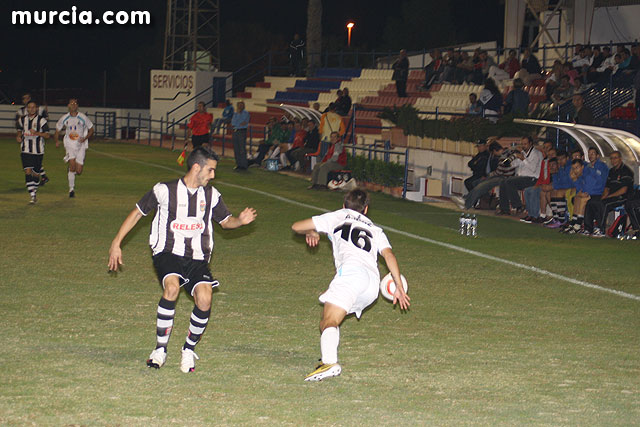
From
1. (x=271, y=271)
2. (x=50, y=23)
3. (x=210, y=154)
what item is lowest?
(x=271, y=271)

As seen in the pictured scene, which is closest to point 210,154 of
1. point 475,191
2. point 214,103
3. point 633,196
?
point 633,196

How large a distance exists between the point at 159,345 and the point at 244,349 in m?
0.95

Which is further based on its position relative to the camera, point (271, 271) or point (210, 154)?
point (271, 271)

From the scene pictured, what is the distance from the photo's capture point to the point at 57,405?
21.7ft

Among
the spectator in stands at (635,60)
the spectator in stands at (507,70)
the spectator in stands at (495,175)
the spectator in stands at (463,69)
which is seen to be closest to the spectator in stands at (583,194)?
the spectator in stands at (495,175)

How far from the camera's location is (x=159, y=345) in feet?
25.1

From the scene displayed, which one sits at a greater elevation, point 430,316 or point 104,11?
point 104,11

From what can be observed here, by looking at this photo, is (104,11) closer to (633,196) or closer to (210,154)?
(633,196)

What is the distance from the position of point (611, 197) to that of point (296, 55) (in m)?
28.3

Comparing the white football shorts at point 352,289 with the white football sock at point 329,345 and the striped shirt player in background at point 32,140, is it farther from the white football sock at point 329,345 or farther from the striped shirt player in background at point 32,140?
the striped shirt player in background at point 32,140

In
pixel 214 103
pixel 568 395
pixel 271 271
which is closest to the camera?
pixel 568 395

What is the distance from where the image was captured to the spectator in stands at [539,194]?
720 inches

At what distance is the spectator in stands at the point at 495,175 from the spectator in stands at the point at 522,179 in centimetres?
35

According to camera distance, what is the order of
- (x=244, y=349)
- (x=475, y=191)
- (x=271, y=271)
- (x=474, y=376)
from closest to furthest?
(x=474, y=376) → (x=244, y=349) → (x=271, y=271) → (x=475, y=191)
